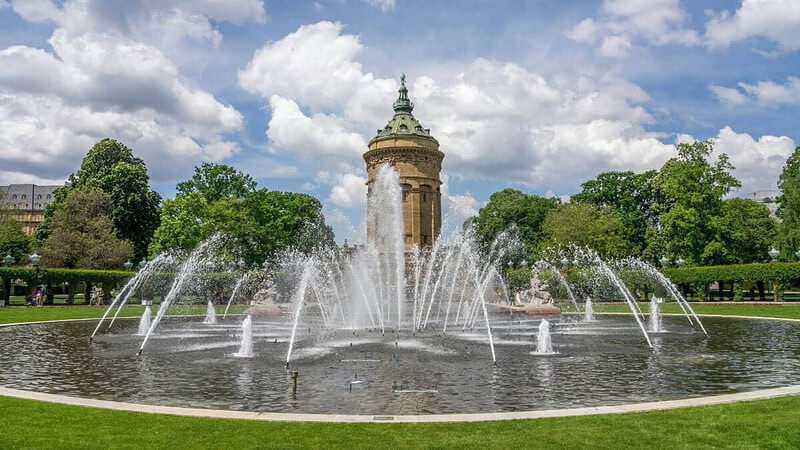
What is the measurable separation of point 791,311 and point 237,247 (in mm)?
48878

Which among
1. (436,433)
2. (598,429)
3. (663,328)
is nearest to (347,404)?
(436,433)

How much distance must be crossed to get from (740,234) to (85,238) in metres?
61.5

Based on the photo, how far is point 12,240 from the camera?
67125 mm

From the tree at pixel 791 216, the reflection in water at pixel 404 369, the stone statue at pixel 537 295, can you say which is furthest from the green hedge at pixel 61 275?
the tree at pixel 791 216

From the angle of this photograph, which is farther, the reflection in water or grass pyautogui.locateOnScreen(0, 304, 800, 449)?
the reflection in water

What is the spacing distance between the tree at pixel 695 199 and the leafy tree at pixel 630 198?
14781 mm

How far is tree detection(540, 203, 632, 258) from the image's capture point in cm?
6200

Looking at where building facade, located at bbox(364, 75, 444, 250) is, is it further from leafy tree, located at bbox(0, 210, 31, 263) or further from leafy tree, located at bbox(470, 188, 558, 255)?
leafy tree, located at bbox(0, 210, 31, 263)

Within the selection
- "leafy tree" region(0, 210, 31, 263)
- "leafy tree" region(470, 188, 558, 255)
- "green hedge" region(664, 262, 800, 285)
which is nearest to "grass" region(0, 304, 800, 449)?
"green hedge" region(664, 262, 800, 285)

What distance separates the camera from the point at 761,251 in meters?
64.2

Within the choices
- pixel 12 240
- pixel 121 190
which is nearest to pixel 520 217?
pixel 121 190

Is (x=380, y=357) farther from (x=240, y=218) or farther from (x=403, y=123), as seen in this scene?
(x=403, y=123)

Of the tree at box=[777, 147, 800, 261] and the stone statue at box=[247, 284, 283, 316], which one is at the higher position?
the tree at box=[777, 147, 800, 261]

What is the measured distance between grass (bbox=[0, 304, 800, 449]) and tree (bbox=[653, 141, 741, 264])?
47.9 meters
